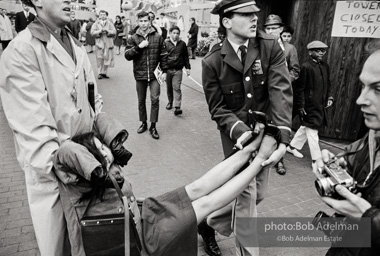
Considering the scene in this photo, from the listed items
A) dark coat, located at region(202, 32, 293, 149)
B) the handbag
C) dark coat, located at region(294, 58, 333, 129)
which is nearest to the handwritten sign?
dark coat, located at region(294, 58, 333, 129)

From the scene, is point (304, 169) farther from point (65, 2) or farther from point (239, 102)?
point (65, 2)

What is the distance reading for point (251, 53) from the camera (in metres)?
2.91

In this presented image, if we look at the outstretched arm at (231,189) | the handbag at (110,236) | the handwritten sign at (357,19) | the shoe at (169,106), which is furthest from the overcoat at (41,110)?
the shoe at (169,106)

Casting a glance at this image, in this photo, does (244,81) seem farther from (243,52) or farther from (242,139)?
(242,139)

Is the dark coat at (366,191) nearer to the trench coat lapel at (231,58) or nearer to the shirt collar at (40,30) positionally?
the trench coat lapel at (231,58)

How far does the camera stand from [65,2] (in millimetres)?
2375

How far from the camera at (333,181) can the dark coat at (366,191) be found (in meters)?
0.08

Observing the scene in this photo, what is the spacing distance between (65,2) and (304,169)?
174 inches

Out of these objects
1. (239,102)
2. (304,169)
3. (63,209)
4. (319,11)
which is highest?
(319,11)

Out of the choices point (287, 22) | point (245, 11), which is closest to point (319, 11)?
point (287, 22)

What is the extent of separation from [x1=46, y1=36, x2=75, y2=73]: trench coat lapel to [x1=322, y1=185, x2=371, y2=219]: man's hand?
6.32 feet

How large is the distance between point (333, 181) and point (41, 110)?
1776mm

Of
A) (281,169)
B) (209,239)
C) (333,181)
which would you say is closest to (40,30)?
(333,181)

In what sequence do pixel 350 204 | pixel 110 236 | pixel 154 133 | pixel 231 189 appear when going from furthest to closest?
1. pixel 154 133
2. pixel 231 189
3. pixel 110 236
4. pixel 350 204
